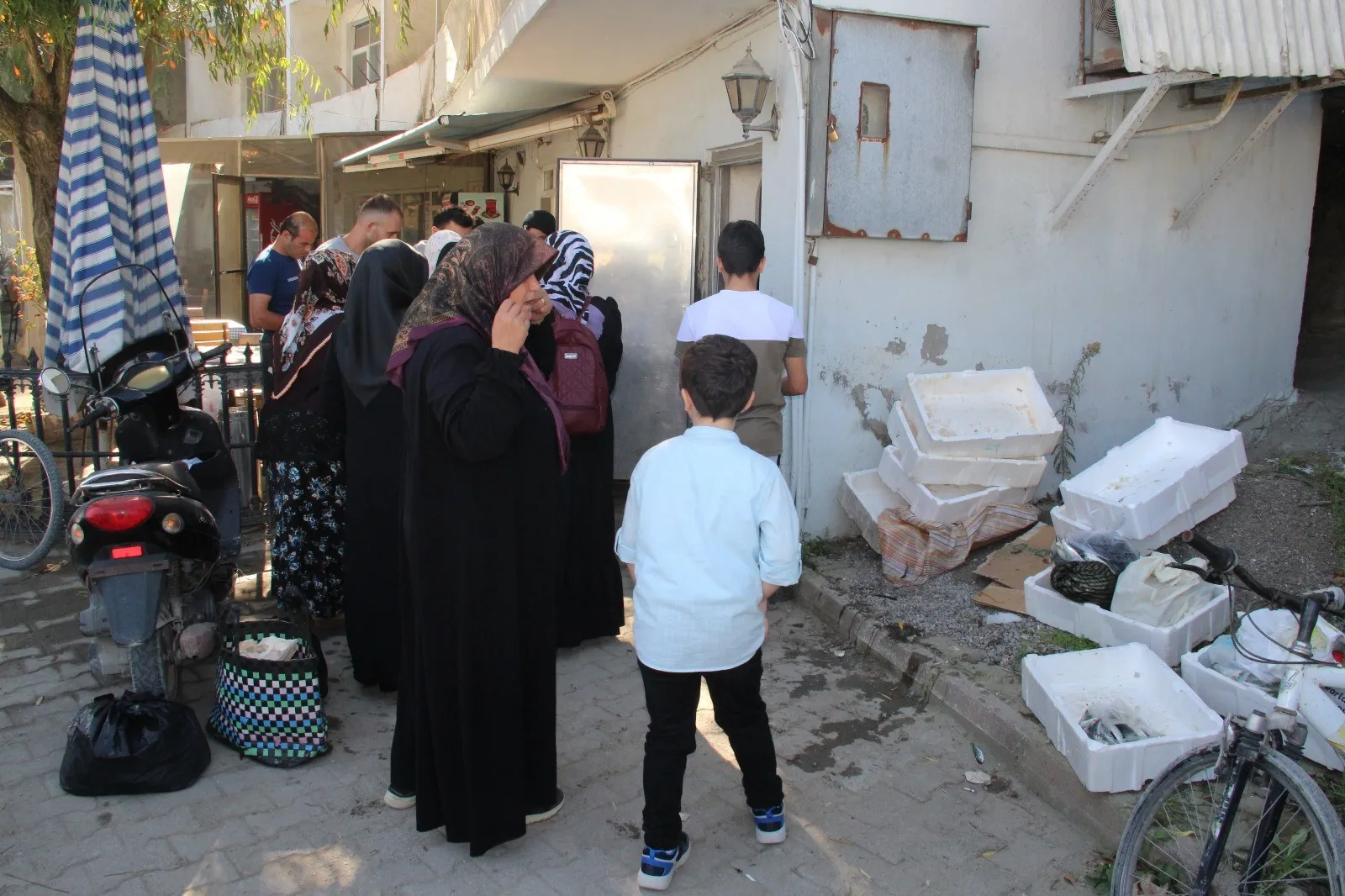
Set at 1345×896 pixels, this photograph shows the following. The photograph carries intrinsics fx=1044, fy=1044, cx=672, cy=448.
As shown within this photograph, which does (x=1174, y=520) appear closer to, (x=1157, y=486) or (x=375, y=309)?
(x=1157, y=486)

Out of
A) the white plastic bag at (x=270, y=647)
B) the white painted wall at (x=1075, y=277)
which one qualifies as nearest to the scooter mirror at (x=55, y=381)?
the white plastic bag at (x=270, y=647)

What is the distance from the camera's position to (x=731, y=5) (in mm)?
6121

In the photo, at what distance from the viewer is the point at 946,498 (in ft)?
17.7

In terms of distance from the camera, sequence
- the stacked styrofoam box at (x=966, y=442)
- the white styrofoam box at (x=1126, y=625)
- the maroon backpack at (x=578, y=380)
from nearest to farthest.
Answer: the white styrofoam box at (x=1126, y=625), the maroon backpack at (x=578, y=380), the stacked styrofoam box at (x=966, y=442)

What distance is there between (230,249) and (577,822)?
1395 cm

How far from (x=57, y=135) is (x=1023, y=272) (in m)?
6.89

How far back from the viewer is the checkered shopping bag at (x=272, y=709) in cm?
368

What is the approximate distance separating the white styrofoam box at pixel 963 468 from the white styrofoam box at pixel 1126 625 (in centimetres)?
82

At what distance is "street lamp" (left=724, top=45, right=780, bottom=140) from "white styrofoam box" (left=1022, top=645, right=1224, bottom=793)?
3.25m

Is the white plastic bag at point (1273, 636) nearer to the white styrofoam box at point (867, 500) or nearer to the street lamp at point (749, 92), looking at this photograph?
the white styrofoam box at point (867, 500)

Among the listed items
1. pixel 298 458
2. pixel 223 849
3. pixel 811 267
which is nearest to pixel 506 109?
pixel 811 267

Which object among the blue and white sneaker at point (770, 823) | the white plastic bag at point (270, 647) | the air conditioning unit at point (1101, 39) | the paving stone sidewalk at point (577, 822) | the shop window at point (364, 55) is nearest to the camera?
the paving stone sidewalk at point (577, 822)

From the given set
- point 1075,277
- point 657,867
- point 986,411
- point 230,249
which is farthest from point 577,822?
point 230,249

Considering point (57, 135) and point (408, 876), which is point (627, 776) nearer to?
point (408, 876)
